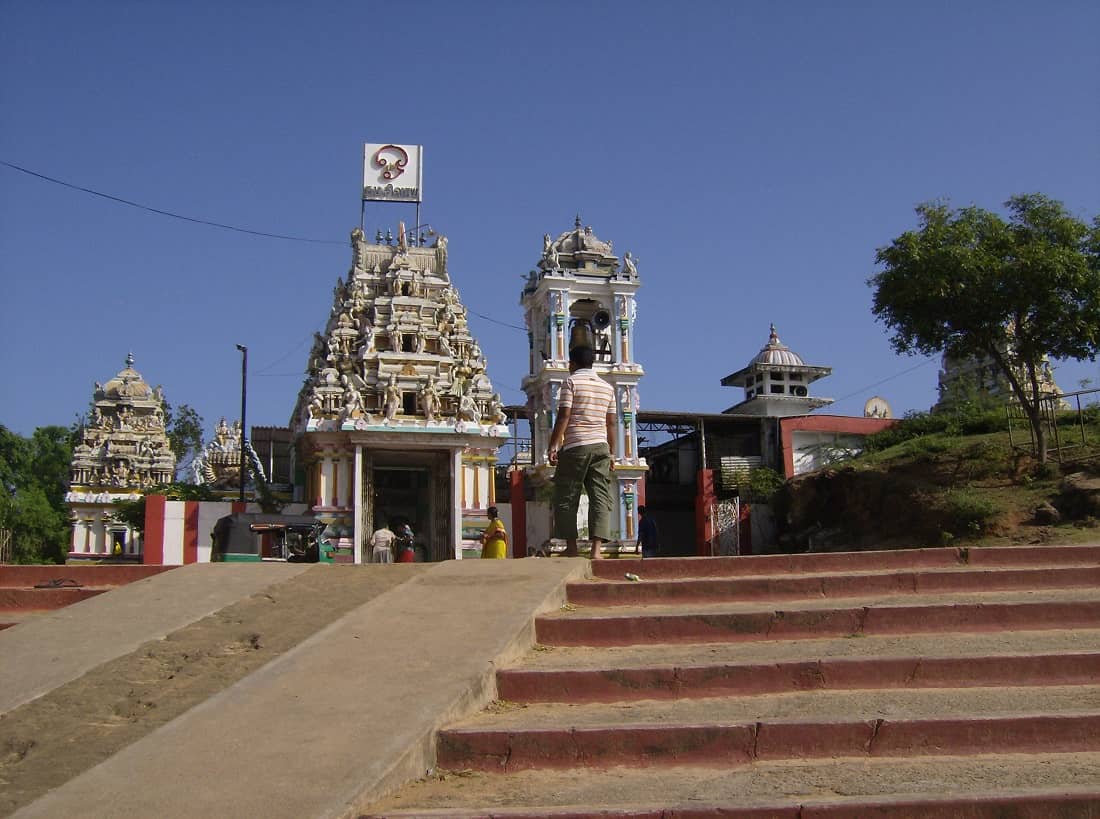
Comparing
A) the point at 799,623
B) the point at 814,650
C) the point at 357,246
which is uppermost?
the point at 357,246

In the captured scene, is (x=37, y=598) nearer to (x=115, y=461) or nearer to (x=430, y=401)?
(x=430, y=401)

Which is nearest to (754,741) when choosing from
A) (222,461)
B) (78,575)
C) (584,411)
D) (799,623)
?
(799,623)

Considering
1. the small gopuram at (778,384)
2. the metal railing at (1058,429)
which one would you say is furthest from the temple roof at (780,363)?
the metal railing at (1058,429)

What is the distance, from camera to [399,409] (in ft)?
105

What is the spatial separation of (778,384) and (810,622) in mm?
40839

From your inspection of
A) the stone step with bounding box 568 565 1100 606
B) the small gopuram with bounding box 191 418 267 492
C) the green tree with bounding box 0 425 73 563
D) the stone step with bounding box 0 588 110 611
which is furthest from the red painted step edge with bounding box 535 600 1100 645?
the green tree with bounding box 0 425 73 563

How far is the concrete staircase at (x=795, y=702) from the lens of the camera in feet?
16.4

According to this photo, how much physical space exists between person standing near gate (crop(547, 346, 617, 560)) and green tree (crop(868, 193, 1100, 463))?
1626 cm

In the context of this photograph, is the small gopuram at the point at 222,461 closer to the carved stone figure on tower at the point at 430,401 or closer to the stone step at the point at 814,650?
the carved stone figure on tower at the point at 430,401

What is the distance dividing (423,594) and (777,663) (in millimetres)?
2670

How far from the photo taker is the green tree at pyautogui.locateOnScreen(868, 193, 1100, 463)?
23531 mm

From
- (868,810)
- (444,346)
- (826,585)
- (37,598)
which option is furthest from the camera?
(444,346)

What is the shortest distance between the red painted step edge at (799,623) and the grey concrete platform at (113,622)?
262 centimetres

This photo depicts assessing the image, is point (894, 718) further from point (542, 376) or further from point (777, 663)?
point (542, 376)
